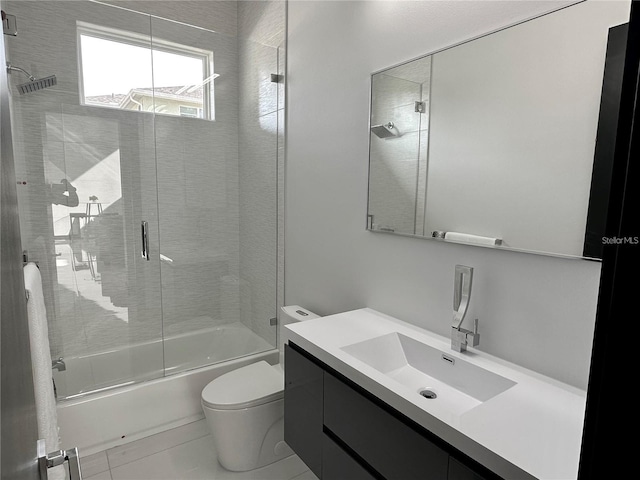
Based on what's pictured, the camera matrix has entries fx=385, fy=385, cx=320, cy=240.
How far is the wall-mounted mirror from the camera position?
1106 mm

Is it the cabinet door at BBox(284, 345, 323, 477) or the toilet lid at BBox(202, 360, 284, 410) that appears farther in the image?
the toilet lid at BBox(202, 360, 284, 410)

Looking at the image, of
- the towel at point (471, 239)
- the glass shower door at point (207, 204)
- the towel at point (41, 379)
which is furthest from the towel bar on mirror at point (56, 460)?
the glass shower door at point (207, 204)

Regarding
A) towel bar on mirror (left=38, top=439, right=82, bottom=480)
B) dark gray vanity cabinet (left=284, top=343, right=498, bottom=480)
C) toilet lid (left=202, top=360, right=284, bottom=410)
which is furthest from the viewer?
toilet lid (left=202, top=360, right=284, bottom=410)

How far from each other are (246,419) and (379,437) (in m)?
0.97

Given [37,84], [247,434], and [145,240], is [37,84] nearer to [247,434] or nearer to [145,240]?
[145,240]

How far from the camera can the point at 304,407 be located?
1618 mm

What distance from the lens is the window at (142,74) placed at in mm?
2365

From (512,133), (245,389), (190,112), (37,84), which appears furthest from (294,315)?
(37,84)

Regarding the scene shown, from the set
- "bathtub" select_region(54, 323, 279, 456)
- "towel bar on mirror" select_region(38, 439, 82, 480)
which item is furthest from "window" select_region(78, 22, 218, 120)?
"towel bar on mirror" select_region(38, 439, 82, 480)

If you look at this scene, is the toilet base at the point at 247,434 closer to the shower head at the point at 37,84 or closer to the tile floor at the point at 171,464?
the tile floor at the point at 171,464

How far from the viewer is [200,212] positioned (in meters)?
2.85

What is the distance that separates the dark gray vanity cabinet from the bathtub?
1072 millimetres

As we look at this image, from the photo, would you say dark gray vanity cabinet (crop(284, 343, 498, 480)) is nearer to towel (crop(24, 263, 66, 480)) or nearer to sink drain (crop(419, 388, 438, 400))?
sink drain (crop(419, 388, 438, 400))

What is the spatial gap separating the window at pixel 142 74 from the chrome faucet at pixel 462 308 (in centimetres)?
217
